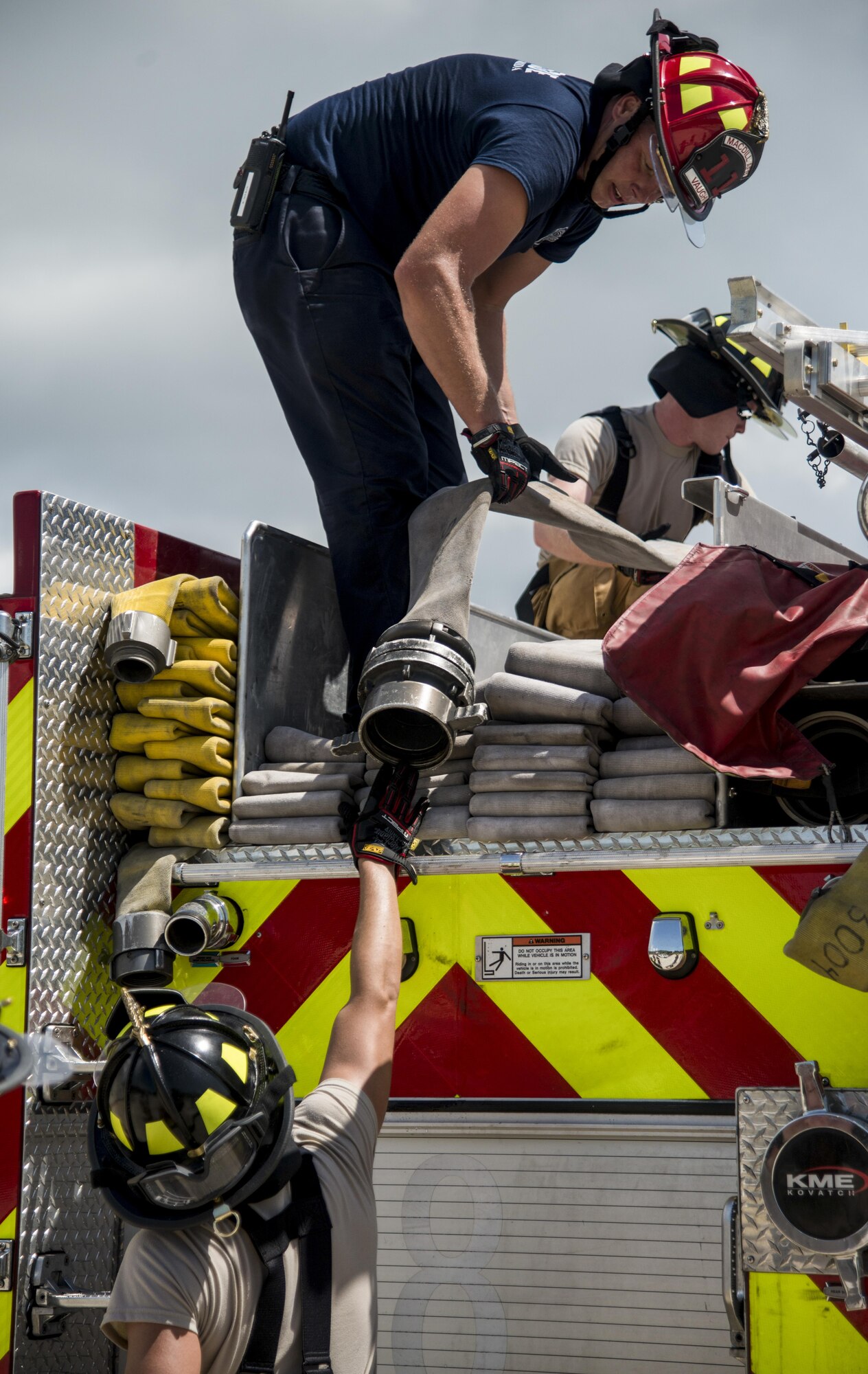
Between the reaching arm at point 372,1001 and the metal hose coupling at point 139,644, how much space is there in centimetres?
89

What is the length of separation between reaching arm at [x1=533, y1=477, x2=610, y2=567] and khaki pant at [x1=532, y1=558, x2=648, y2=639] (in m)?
0.07

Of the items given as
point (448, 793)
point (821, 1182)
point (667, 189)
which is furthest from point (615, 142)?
point (821, 1182)

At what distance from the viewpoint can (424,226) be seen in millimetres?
3053

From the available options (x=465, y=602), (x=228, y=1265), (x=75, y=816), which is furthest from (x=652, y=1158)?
(x=75, y=816)

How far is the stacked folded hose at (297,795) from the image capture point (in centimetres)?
328

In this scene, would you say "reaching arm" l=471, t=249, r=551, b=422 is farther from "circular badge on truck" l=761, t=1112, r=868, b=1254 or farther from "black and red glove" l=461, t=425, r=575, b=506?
"circular badge on truck" l=761, t=1112, r=868, b=1254

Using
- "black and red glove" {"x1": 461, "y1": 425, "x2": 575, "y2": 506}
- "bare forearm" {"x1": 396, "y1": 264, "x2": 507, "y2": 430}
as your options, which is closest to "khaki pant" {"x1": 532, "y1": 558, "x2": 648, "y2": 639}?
"black and red glove" {"x1": 461, "y1": 425, "x2": 575, "y2": 506}

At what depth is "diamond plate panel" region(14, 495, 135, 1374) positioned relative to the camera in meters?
3.13

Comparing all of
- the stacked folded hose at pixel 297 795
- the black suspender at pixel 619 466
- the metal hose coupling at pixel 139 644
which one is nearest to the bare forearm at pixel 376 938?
the stacked folded hose at pixel 297 795

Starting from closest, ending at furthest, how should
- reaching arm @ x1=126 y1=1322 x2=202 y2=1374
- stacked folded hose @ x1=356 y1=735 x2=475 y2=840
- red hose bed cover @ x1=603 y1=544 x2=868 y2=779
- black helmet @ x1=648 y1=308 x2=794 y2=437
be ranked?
reaching arm @ x1=126 y1=1322 x2=202 y2=1374 → red hose bed cover @ x1=603 y1=544 x2=868 y2=779 → stacked folded hose @ x1=356 y1=735 x2=475 y2=840 → black helmet @ x1=648 y1=308 x2=794 y2=437

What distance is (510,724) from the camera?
3.23m

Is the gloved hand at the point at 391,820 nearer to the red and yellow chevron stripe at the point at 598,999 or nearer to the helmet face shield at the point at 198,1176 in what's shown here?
the red and yellow chevron stripe at the point at 598,999

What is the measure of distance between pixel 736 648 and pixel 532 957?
0.78 metres

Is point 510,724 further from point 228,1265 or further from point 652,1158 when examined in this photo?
point 228,1265
